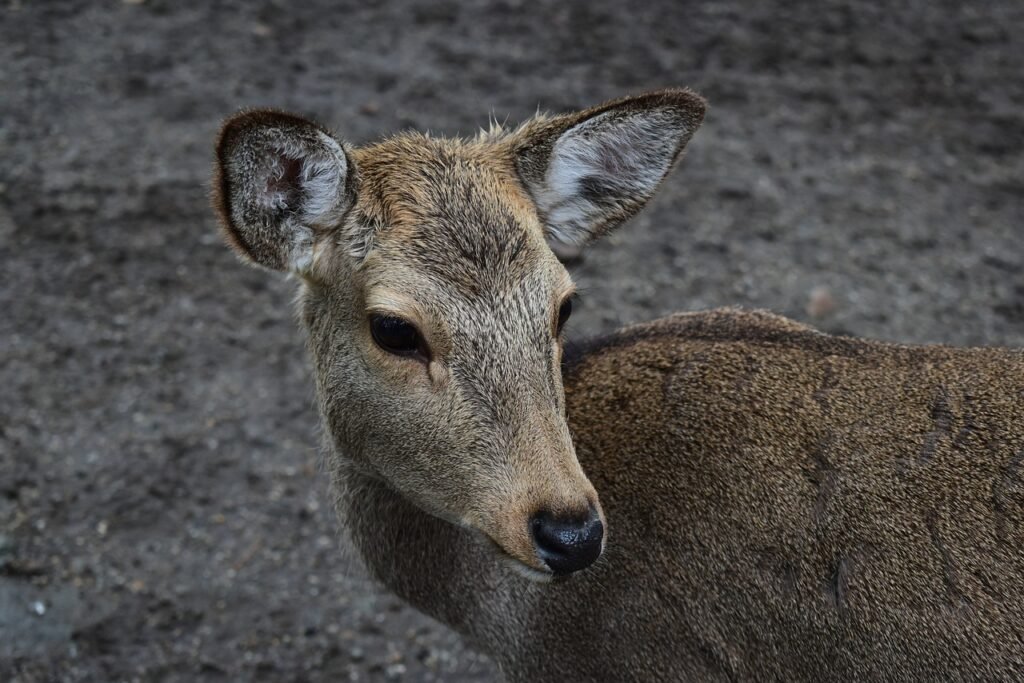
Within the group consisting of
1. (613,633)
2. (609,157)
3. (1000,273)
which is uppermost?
(609,157)

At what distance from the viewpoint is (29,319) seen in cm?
643

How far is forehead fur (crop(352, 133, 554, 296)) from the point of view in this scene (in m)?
3.06

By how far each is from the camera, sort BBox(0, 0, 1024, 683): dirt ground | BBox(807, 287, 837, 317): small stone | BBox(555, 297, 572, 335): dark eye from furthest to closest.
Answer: BBox(807, 287, 837, 317): small stone → BBox(0, 0, 1024, 683): dirt ground → BBox(555, 297, 572, 335): dark eye

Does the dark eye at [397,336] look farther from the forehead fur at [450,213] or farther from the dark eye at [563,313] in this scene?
the dark eye at [563,313]

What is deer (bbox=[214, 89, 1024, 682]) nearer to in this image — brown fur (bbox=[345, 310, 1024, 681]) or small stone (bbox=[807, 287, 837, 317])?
brown fur (bbox=[345, 310, 1024, 681])

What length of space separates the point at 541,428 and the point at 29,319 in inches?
183

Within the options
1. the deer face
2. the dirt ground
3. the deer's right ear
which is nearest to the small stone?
the dirt ground

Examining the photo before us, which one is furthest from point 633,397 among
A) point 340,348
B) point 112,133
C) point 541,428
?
point 112,133

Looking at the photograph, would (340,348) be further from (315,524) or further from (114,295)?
(114,295)

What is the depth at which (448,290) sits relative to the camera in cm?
301

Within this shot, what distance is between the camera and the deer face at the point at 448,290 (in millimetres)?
2932

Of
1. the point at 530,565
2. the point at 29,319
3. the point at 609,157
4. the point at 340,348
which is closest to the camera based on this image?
the point at 530,565

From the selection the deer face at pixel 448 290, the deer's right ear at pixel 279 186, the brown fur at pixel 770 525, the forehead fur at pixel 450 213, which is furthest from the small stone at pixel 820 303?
the deer's right ear at pixel 279 186

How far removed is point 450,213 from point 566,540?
3.49 feet
